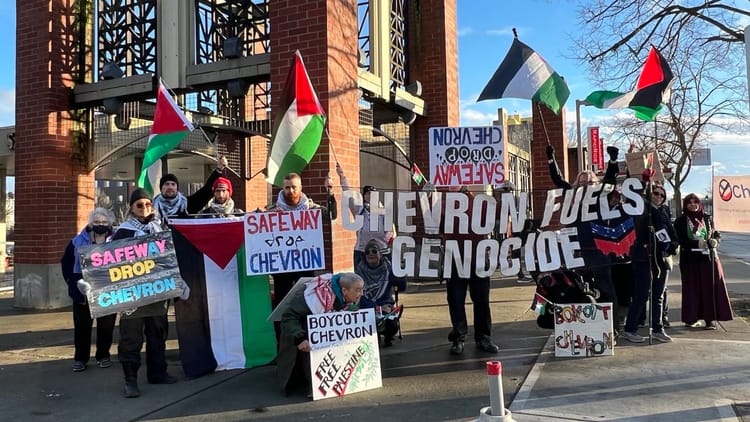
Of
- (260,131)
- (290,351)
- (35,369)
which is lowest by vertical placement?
(35,369)

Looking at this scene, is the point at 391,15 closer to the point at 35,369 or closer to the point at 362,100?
the point at 362,100

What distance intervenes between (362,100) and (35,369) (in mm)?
5825

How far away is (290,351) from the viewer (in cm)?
473

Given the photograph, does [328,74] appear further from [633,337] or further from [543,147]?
[543,147]

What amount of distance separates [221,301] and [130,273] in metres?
1.01

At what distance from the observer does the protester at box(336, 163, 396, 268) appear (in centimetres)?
596

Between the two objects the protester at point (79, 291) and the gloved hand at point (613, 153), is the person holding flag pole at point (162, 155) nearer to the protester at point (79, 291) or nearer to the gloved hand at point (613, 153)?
the protester at point (79, 291)

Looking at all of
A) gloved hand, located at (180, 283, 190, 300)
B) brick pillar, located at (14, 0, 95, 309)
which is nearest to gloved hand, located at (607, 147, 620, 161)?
gloved hand, located at (180, 283, 190, 300)

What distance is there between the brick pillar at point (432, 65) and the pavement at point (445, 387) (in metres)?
4.97

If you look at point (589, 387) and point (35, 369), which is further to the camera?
point (35, 369)

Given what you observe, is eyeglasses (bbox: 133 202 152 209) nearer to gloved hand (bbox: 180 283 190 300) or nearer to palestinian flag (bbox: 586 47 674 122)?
gloved hand (bbox: 180 283 190 300)

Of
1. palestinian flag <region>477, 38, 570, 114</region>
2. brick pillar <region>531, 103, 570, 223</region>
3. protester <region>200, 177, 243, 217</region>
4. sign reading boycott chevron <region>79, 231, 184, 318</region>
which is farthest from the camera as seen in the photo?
brick pillar <region>531, 103, 570, 223</region>

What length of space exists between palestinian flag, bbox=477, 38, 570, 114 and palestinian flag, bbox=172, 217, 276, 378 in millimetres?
3193

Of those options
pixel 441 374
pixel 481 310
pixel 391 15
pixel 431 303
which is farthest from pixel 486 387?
pixel 391 15
